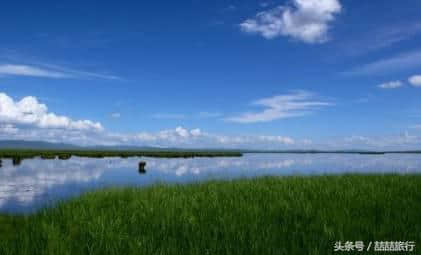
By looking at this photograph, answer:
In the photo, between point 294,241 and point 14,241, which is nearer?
point 294,241

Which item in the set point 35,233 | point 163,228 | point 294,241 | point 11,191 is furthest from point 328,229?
point 11,191

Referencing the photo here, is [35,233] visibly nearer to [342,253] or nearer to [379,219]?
[342,253]

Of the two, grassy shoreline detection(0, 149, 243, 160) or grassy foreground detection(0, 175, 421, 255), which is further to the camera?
grassy shoreline detection(0, 149, 243, 160)

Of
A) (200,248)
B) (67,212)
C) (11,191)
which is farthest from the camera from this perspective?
(11,191)

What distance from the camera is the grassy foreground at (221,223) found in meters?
6.25

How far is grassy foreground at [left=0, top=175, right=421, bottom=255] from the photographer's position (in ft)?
20.5

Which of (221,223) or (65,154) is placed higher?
(65,154)

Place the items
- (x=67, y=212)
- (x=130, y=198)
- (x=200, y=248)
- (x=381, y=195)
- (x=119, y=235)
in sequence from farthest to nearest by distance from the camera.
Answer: (x=130, y=198)
(x=381, y=195)
(x=67, y=212)
(x=119, y=235)
(x=200, y=248)

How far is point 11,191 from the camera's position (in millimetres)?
20562

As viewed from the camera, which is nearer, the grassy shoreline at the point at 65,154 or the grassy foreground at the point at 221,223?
the grassy foreground at the point at 221,223

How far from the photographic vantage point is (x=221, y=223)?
7527mm

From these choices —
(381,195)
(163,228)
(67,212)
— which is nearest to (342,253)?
(163,228)

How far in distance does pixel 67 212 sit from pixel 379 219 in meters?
7.39

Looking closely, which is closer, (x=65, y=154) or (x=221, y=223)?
(x=221, y=223)
